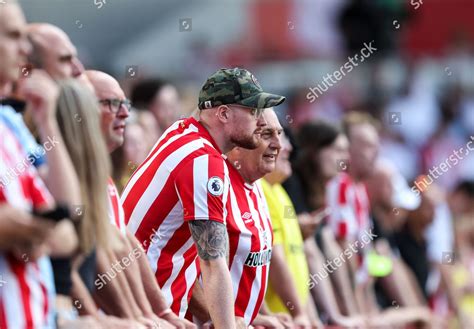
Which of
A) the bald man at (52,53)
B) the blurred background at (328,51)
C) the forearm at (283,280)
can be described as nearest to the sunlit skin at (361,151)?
the forearm at (283,280)

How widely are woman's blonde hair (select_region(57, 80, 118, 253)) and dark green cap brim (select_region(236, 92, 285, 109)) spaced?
129 cm

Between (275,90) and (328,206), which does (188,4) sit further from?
(328,206)

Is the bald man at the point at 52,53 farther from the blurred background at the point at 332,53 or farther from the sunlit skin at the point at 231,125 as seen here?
the blurred background at the point at 332,53

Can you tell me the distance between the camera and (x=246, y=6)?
20.1 meters

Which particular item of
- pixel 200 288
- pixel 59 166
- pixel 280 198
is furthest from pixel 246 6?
pixel 59 166

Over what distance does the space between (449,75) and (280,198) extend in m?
11.2

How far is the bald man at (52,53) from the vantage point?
6168 millimetres

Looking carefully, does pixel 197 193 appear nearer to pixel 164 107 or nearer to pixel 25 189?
pixel 25 189

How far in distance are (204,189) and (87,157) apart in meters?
1.07

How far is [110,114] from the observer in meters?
6.75

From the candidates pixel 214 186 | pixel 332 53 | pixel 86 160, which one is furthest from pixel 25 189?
pixel 332 53

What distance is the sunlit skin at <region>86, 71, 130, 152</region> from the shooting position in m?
6.70

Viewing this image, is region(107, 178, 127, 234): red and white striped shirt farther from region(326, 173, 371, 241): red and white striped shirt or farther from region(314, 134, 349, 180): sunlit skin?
region(326, 173, 371, 241): red and white striped shirt

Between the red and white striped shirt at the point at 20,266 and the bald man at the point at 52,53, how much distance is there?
1.22m
